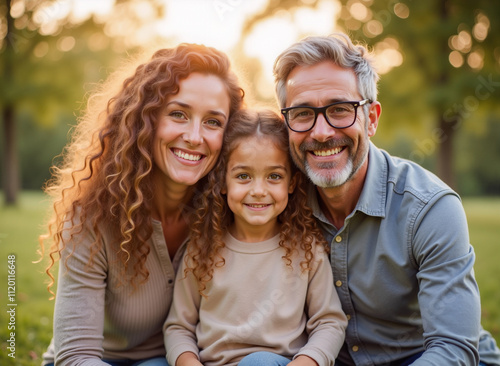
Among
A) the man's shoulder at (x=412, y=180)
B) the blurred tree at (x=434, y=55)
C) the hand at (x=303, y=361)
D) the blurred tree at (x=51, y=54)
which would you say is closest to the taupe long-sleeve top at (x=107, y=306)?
the hand at (x=303, y=361)

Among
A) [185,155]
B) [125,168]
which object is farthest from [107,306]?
[185,155]

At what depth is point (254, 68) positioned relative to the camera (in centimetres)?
2177

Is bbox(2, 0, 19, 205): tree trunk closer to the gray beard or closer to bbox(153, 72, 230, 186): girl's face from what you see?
bbox(153, 72, 230, 186): girl's face

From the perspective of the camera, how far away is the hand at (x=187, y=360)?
8.75 feet

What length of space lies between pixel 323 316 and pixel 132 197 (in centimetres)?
134

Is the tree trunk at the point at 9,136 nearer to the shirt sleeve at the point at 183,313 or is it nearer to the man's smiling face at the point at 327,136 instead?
the shirt sleeve at the point at 183,313

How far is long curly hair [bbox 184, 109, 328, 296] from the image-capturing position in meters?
2.87

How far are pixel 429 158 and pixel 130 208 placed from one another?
26.8 metres

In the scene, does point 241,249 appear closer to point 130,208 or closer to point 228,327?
point 228,327

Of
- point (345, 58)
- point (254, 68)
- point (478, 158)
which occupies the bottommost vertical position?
point (478, 158)

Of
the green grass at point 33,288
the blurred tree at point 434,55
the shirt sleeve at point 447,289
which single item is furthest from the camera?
the blurred tree at point 434,55

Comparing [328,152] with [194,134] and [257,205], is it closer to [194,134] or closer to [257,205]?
[257,205]

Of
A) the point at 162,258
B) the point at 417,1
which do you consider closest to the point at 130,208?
the point at 162,258

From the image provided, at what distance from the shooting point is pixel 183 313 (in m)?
2.91
